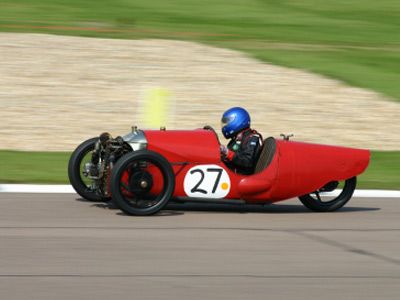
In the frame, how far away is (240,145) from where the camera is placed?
35.9 feet

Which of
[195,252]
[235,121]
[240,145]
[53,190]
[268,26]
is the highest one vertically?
[268,26]

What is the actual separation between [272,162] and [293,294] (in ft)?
12.7

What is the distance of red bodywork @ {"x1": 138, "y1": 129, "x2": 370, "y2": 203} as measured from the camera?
10552 millimetres

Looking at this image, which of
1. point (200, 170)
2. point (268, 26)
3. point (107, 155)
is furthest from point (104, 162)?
point (268, 26)

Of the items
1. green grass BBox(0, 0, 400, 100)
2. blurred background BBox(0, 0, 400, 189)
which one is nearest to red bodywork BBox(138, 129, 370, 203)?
blurred background BBox(0, 0, 400, 189)

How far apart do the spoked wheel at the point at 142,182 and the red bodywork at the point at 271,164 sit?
0.92ft

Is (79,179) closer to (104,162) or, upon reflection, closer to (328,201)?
(104,162)

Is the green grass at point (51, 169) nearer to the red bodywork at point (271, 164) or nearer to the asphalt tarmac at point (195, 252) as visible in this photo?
the asphalt tarmac at point (195, 252)

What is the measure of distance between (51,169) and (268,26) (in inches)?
614

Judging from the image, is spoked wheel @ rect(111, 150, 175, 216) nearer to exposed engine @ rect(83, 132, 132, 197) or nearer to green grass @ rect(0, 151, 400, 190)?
exposed engine @ rect(83, 132, 132, 197)

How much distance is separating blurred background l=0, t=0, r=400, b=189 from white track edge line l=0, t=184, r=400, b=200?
55 cm

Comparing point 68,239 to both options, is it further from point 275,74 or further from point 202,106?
point 275,74

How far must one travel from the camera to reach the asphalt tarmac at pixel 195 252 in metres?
7.04

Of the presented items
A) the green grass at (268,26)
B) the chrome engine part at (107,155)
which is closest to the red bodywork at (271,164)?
the chrome engine part at (107,155)
